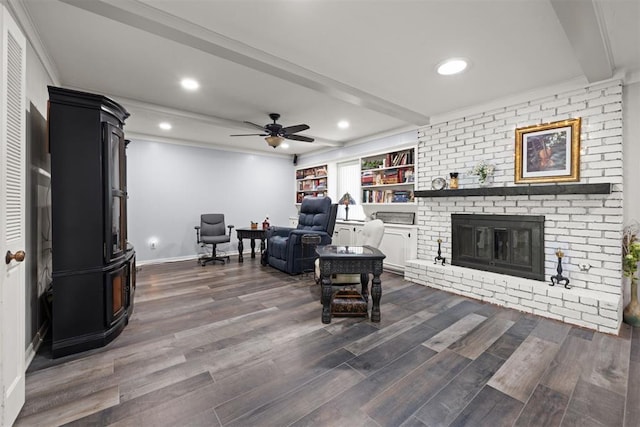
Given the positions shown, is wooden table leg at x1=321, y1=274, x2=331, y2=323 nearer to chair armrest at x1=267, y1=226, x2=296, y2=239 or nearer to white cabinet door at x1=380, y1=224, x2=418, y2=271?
white cabinet door at x1=380, y1=224, x2=418, y2=271

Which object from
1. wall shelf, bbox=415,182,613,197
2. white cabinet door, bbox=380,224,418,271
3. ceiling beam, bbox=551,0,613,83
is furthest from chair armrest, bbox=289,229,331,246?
ceiling beam, bbox=551,0,613,83

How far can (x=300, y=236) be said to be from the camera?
4301 mm

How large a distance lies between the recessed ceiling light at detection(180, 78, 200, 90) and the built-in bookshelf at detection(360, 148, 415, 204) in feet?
10.7

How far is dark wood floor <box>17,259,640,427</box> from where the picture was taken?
4.86ft

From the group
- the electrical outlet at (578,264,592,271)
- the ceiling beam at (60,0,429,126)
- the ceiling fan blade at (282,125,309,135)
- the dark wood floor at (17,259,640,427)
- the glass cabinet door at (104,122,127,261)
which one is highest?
the ceiling beam at (60,0,429,126)

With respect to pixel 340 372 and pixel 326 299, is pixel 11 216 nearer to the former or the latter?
pixel 340 372

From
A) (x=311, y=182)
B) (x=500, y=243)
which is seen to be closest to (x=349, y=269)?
(x=500, y=243)

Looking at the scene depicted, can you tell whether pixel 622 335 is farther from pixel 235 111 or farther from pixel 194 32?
pixel 235 111

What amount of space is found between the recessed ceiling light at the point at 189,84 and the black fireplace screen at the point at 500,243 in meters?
3.64

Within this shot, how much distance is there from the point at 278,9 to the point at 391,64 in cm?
121

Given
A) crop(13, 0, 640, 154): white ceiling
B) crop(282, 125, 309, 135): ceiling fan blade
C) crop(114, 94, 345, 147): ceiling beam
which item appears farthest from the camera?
crop(282, 125, 309, 135): ceiling fan blade

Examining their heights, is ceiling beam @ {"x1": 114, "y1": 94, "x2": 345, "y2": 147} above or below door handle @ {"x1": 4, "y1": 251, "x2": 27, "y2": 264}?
above

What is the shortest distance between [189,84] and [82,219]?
1780mm

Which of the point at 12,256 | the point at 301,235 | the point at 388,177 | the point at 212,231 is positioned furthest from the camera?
the point at 212,231
